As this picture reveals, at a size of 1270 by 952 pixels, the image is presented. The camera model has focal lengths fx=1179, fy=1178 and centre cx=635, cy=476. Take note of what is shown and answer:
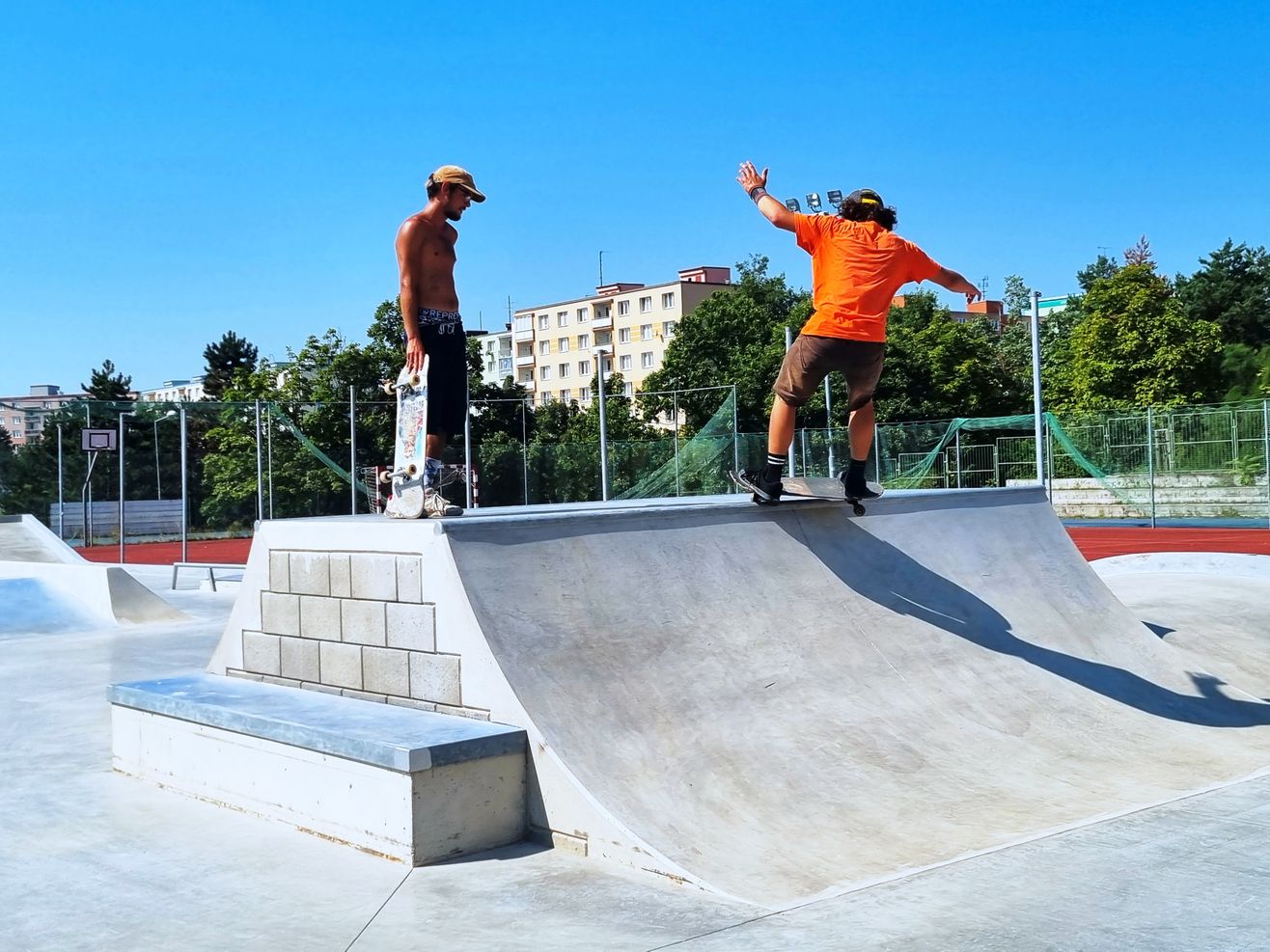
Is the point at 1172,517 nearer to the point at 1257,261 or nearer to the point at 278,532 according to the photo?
the point at 278,532

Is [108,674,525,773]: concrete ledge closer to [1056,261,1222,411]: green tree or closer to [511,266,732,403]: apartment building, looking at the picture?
[1056,261,1222,411]: green tree

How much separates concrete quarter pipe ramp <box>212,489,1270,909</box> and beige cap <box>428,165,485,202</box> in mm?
1712

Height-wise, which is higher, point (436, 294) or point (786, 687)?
point (436, 294)

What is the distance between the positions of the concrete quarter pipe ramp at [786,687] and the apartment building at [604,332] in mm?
77093

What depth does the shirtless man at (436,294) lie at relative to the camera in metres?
5.98

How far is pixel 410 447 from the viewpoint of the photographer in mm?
5770

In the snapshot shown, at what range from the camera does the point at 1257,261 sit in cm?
5038

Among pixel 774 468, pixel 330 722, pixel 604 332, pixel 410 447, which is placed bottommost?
pixel 330 722

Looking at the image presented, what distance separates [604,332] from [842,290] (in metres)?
89.2

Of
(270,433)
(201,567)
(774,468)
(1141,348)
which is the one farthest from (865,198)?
(1141,348)

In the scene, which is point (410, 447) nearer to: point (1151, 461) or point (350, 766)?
point (350, 766)

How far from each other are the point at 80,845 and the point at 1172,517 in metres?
25.6

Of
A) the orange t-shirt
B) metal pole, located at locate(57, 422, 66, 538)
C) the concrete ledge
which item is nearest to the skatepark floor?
the concrete ledge

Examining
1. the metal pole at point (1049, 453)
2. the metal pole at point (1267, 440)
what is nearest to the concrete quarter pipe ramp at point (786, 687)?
the metal pole at point (1267, 440)
